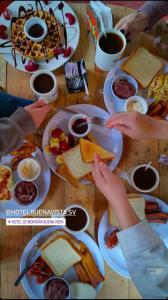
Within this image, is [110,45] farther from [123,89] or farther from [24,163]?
[24,163]

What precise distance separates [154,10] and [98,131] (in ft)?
1.72

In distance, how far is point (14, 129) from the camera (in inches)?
42.8

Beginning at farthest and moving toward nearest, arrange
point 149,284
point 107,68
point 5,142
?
point 107,68 < point 5,142 < point 149,284

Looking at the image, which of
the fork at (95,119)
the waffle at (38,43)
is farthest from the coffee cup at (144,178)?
the waffle at (38,43)

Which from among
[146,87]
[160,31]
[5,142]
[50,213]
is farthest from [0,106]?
[160,31]

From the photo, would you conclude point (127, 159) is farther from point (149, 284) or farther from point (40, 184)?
point (149, 284)

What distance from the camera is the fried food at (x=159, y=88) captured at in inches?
50.2

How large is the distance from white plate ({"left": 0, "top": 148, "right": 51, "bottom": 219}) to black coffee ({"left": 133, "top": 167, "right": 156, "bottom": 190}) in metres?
0.31

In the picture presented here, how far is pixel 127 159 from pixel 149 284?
47 cm

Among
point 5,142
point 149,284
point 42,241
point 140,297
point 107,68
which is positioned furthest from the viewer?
point 107,68

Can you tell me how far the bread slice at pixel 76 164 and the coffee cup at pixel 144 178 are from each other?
16 cm

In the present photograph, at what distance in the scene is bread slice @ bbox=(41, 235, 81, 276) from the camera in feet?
3.81

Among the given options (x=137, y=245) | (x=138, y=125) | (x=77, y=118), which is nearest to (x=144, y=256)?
(x=137, y=245)

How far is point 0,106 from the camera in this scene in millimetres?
1208
